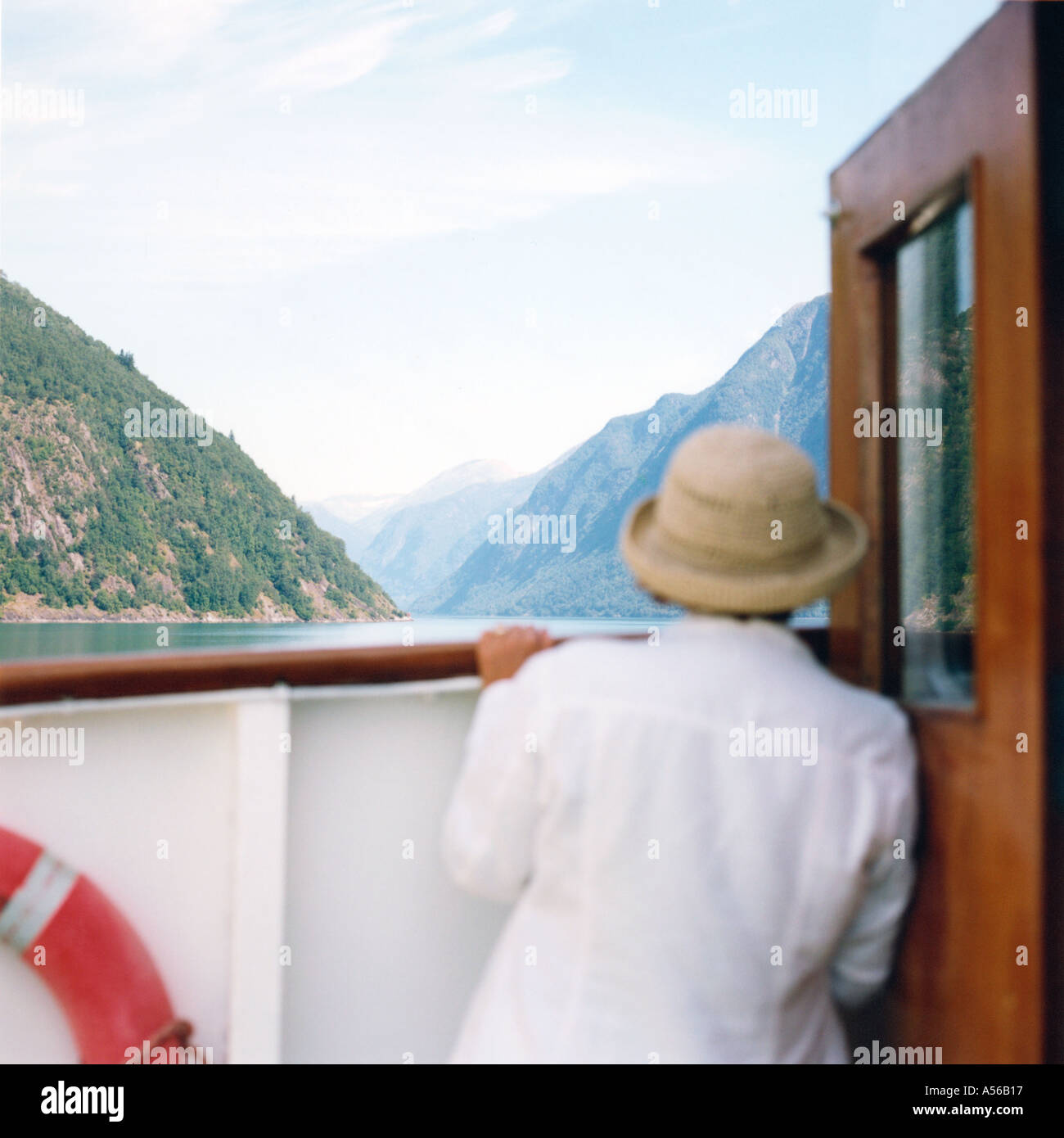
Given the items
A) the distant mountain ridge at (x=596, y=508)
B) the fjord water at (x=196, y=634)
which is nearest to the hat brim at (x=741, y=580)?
the fjord water at (x=196, y=634)

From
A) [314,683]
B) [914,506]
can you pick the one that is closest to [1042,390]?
[914,506]

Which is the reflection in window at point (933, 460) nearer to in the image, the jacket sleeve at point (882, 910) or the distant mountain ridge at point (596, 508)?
the jacket sleeve at point (882, 910)

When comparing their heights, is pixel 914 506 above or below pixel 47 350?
below

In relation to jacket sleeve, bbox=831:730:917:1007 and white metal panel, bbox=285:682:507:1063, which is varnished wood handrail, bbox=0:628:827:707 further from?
jacket sleeve, bbox=831:730:917:1007

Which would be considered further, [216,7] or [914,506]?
[216,7]

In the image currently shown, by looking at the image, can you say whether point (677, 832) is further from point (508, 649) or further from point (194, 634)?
point (194, 634)

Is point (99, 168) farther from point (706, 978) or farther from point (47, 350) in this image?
point (706, 978)

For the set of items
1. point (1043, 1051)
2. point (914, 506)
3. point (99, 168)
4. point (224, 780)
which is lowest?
point (1043, 1051)
